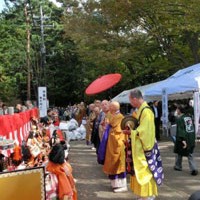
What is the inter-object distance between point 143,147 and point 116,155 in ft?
4.70

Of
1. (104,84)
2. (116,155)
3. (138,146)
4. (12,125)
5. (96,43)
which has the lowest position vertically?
(116,155)

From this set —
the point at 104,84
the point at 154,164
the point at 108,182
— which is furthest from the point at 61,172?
the point at 104,84

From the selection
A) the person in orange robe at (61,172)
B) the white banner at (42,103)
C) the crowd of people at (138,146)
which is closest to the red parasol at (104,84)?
the crowd of people at (138,146)

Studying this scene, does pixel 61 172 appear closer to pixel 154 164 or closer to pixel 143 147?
pixel 143 147

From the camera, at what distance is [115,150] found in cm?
672

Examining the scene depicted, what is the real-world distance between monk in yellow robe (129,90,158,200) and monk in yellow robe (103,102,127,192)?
51.5 inches

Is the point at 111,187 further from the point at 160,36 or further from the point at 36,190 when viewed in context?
the point at 160,36

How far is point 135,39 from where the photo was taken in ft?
67.6

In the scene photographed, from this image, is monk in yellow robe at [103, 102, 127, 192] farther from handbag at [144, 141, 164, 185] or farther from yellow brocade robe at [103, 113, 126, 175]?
handbag at [144, 141, 164, 185]

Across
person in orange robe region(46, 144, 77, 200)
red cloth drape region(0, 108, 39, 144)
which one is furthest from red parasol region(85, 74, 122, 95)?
person in orange robe region(46, 144, 77, 200)

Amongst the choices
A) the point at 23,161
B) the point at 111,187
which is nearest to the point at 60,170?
the point at 23,161

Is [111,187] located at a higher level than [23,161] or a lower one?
lower

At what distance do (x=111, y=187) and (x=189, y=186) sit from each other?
136 centimetres

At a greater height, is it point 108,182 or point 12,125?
point 12,125
